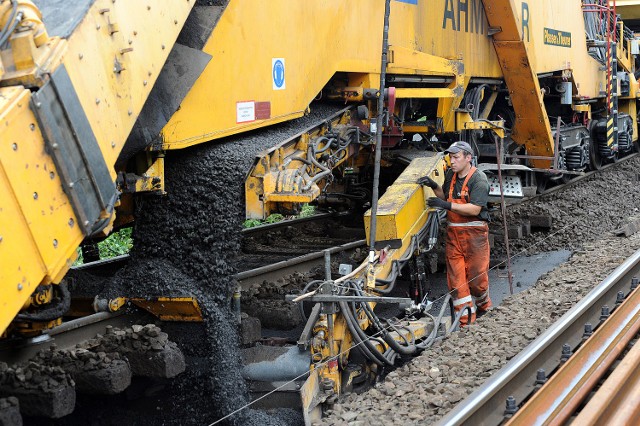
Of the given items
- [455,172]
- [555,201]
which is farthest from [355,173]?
[555,201]

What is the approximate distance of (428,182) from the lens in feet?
21.6

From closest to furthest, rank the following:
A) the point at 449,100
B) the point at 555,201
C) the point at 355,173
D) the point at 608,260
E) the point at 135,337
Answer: the point at 135,337, the point at 608,260, the point at 449,100, the point at 355,173, the point at 555,201

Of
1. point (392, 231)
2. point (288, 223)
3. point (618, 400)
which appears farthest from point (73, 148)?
point (288, 223)

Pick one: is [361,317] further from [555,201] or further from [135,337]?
[555,201]

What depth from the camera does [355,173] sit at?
9414 mm

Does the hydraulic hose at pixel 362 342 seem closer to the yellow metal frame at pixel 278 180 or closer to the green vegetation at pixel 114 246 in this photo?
the yellow metal frame at pixel 278 180

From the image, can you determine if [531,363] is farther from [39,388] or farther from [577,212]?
[577,212]

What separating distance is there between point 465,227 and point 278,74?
2318mm

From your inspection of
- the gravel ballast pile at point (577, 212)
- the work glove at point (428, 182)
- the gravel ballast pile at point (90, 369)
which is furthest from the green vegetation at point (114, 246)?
the gravel ballast pile at point (90, 369)

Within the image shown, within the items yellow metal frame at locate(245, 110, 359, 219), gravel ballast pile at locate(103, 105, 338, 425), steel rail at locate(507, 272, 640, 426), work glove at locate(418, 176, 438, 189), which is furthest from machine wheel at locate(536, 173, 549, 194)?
gravel ballast pile at locate(103, 105, 338, 425)

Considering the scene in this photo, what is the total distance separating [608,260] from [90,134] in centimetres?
555

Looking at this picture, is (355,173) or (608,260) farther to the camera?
(355,173)

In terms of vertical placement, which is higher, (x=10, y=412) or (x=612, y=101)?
(x=612, y=101)

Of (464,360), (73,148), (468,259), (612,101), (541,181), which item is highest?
(73,148)
